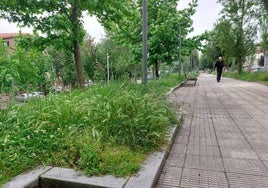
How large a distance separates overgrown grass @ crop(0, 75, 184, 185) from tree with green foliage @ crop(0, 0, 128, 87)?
242 inches

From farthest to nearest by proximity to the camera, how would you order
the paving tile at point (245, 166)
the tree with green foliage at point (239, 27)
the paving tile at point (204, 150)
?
the tree with green foliage at point (239, 27)
the paving tile at point (204, 150)
the paving tile at point (245, 166)

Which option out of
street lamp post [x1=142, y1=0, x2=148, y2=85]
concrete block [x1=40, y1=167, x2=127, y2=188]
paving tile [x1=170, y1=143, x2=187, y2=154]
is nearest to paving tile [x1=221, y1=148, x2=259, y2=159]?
paving tile [x1=170, y1=143, x2=187, y2=154]

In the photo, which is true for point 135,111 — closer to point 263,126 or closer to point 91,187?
point 91,187

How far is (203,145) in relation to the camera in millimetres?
4297

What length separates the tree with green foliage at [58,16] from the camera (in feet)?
32.6

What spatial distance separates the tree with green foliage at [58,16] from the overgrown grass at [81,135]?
6.14 m

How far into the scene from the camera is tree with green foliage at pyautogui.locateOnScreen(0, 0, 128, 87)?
993 centimetres

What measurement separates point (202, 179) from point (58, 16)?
31.7 feet

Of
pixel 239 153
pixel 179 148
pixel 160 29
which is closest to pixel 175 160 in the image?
pixel 179 148

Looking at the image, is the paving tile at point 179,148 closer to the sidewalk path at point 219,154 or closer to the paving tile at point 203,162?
the sidewalk path at point 219,154

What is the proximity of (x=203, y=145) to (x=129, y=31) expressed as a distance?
1567 cm

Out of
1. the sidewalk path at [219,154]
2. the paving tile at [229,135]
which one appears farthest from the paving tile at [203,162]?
the paving tile at [229,135]

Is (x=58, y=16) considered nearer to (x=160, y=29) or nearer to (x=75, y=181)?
(x=160, y=29)

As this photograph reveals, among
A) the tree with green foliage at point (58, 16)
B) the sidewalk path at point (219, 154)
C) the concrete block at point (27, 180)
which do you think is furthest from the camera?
the tree with green foliage at point (58, 16)
